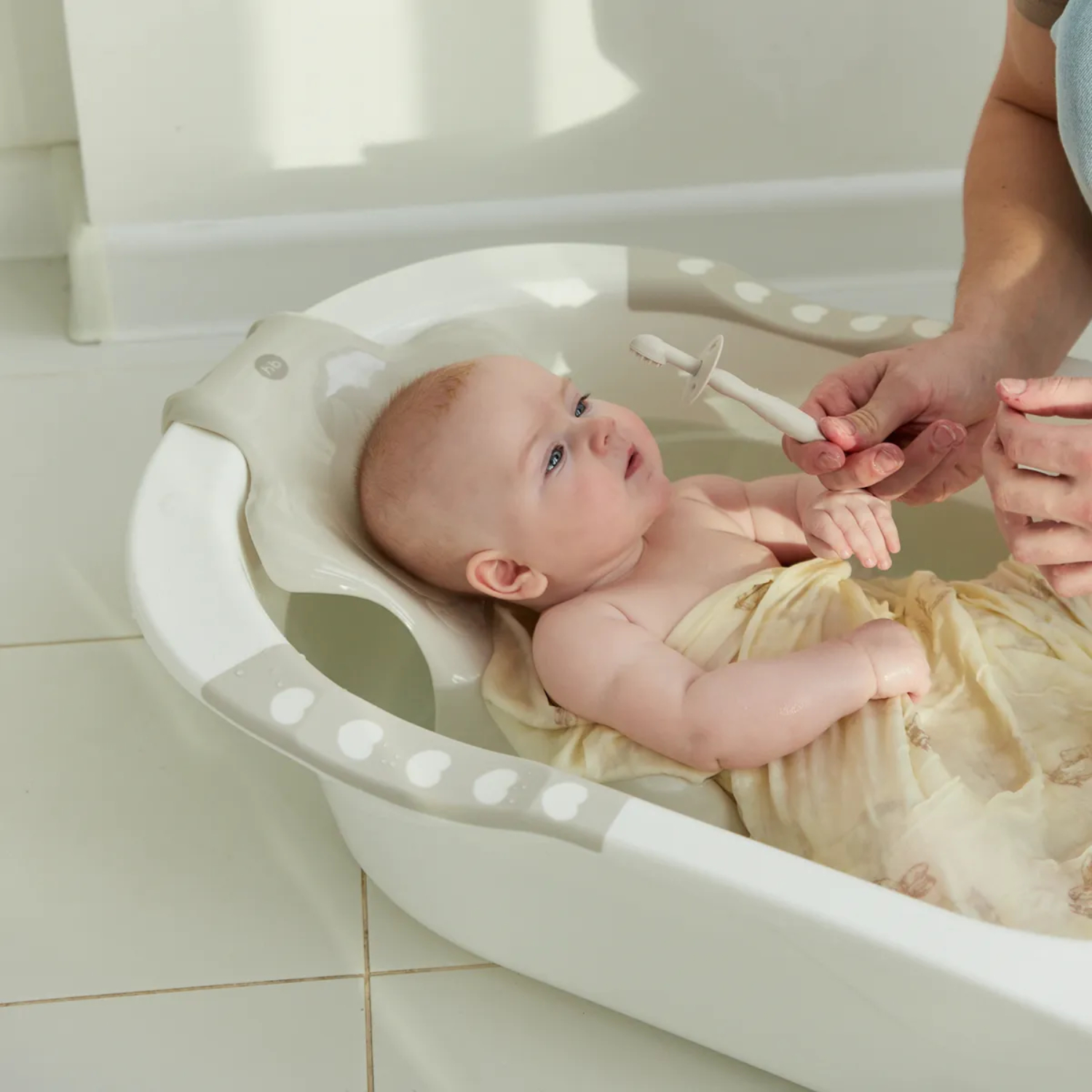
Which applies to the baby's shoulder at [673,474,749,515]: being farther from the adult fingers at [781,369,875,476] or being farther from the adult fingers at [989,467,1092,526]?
the adult fingers at [989,467,1092,526]

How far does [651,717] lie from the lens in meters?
1.13

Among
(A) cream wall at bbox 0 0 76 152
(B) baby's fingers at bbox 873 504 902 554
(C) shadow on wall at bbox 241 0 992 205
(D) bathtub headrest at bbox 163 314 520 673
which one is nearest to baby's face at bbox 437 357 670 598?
(D) bathtub headrest at bbox 163 314 520 673

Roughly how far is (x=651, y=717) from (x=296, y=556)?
1.05 feet

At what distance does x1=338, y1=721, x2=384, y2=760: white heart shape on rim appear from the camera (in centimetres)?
97

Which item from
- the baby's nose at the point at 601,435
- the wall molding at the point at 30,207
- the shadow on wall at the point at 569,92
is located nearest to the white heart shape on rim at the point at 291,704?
the baby's nose at the point at 601,435

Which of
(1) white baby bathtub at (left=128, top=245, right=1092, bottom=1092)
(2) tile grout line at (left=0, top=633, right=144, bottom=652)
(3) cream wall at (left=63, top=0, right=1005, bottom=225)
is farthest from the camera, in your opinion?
(3) cream wall at (left=63, top=0, right=1005, bottom=225)

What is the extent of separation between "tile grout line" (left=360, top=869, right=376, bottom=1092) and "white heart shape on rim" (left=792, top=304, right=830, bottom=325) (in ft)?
2.38

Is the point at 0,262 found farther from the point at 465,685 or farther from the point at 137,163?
the point at 465,685

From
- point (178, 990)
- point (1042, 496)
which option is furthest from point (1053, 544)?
point (178, 990)

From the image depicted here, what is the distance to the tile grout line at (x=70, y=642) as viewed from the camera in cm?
157

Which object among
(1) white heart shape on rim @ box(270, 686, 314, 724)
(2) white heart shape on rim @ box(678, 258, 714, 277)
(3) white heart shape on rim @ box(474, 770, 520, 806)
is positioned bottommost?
(3) white heart shape on rim @ box(474, 770, 520, 806)

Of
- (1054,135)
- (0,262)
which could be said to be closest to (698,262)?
(1054,135)

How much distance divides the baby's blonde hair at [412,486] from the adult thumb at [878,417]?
0.33m

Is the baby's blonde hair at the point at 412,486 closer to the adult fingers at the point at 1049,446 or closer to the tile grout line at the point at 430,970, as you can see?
the tile grout line at the point at 430,970
